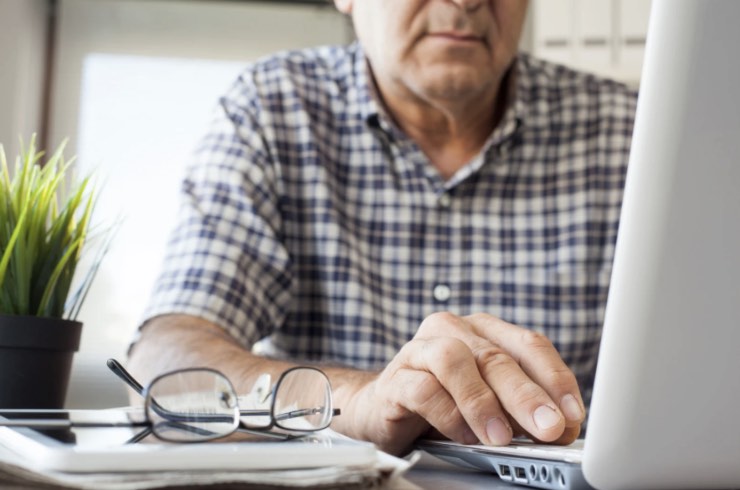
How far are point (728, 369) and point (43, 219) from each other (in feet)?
2.13

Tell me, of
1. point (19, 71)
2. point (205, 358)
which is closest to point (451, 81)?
point (205, 358)

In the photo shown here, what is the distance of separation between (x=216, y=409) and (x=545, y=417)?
0.23 m

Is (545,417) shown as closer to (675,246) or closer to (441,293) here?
(675,246)

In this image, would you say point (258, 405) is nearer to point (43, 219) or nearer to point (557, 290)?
point (43, 219)

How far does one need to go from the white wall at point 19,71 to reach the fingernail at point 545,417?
2.44 metres

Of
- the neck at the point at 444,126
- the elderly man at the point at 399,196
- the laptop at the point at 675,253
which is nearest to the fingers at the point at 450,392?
the laptop at the point at 675,253

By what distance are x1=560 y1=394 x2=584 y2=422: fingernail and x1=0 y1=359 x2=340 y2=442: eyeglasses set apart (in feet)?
0.56

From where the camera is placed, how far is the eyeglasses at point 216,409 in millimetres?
496

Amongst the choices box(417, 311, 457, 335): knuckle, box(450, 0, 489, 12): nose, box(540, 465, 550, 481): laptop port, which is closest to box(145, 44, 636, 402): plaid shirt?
box(450, 0, 489, 12): nose

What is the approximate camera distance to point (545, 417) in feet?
2.00

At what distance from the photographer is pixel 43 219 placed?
0.84 m

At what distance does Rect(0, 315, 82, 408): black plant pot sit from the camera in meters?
0.77

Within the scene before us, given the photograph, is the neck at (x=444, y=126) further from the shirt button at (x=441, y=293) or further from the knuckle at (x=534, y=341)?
the knuckle at (x=534, y=341)

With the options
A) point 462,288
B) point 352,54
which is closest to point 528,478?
point 462,288
